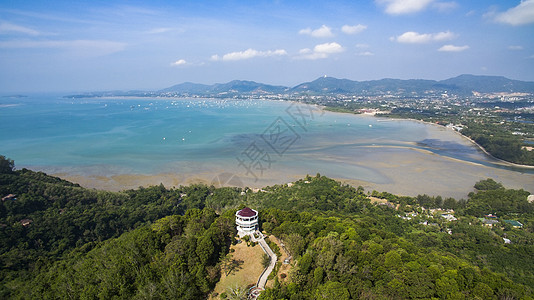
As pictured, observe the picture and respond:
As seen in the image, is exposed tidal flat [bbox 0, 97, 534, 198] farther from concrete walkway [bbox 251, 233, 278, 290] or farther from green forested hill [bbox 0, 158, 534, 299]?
concrete walkway [bbox 251, 233, 278, 290]

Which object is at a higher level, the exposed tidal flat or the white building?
the white building

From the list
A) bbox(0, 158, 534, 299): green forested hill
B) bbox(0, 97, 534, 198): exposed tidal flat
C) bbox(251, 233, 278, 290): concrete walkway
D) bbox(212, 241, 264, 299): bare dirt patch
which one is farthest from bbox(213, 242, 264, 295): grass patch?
bbox(0, 97, 534, 198): exposed tidal flat

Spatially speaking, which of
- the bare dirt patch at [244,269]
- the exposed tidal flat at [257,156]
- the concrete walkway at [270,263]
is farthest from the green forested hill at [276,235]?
the exposed tidal flat at [257,156]

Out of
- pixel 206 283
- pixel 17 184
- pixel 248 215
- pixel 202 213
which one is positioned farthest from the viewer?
pixel 17 184

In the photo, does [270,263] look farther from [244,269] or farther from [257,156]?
[257,156]

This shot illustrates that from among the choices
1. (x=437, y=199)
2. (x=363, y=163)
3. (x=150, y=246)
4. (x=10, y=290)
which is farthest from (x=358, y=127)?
(x=10, y=290)

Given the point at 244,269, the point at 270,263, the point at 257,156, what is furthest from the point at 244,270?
the point at 257,156

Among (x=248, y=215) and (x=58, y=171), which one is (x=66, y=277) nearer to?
(x=248, y=215)

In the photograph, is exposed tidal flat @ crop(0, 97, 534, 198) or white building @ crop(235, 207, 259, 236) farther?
exposed tidal flat @ crop(0, 97, 534, 198)
